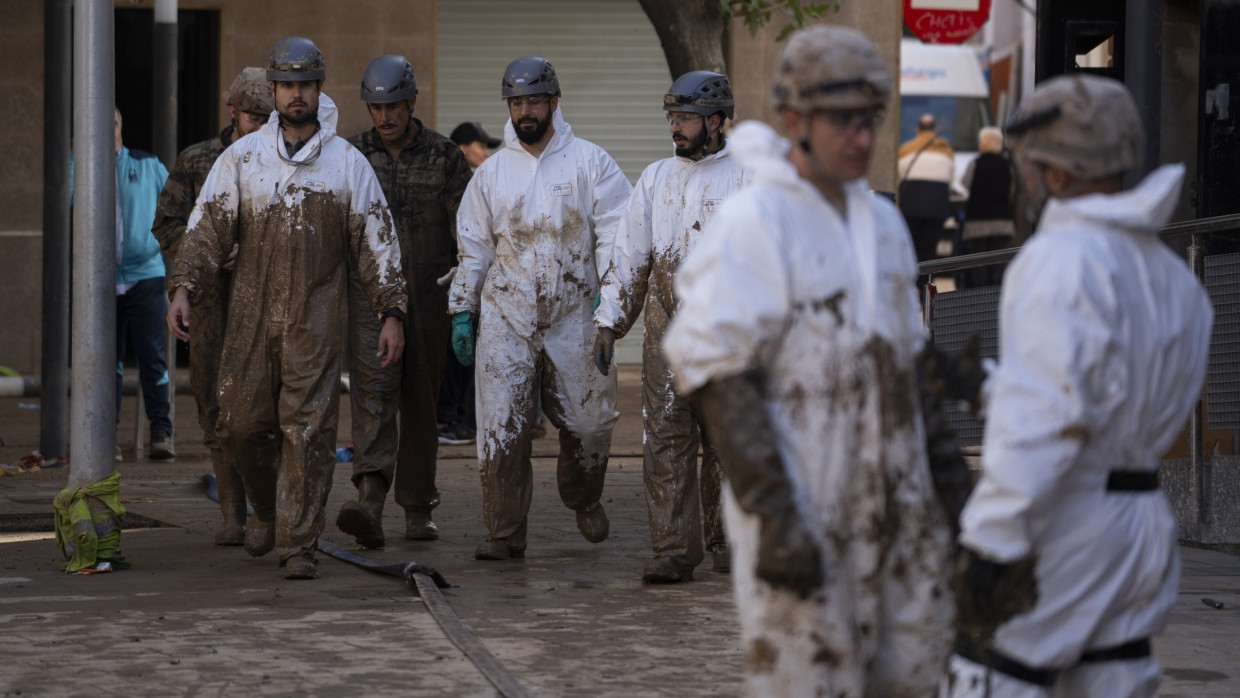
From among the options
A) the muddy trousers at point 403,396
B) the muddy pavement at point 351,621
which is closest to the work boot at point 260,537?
the muddy pavement at point 351,621

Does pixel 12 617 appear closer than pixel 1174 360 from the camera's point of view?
No

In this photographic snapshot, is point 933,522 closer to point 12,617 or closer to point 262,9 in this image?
point 12,617

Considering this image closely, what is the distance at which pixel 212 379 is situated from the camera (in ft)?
27.4

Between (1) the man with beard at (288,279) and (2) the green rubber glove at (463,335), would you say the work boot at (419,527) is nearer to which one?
(2) the green rubber glove at (463,335)

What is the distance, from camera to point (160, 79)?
11.4 meters

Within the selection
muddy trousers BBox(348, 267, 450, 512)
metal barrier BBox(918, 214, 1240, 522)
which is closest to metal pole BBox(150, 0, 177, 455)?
muddy trousers BBox(348, 267, 450, 512)

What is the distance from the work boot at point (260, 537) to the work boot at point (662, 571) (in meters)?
1.63

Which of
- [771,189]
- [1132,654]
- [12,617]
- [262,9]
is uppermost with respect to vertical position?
[262,9]

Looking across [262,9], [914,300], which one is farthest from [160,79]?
[914,300]

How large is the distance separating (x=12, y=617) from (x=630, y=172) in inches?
442

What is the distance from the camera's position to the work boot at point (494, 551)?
25.5 ft

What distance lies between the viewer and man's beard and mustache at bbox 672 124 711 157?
7508 mm

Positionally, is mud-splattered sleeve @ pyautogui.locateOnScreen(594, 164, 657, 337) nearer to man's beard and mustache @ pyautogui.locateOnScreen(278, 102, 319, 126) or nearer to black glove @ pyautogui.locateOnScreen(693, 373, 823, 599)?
man's beard and mustache @ pyautogui.locateOnScreen(278, 102, 319, 126)

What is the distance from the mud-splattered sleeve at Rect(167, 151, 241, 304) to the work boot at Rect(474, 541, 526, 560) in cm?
165
